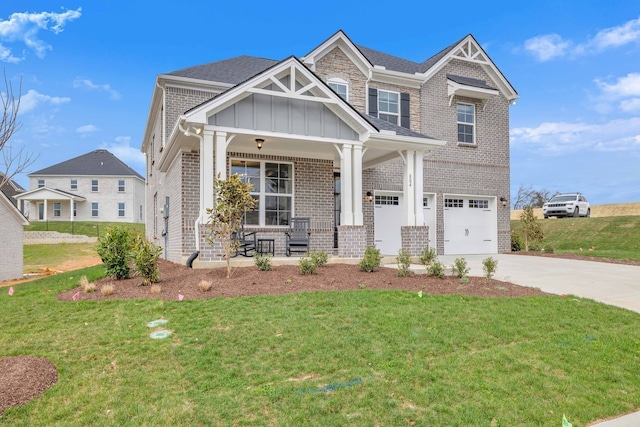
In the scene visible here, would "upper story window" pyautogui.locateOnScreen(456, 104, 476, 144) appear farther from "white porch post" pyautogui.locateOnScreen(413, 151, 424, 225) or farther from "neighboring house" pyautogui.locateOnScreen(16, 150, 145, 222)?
"neighboring house" pyautogui.locateOnScreen(16, 150, 145, 222)

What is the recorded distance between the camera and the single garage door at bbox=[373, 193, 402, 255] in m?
14.0

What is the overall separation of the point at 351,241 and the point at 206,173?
3.70 metres

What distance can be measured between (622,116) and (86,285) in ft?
77.0

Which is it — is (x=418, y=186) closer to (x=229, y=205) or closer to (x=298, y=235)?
(x=298, y=235)

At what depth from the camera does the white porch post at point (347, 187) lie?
9.95 meters

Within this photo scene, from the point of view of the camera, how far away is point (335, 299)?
594cm

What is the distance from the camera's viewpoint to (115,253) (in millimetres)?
8102

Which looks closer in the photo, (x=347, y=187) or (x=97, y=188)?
(x=347, y=187)

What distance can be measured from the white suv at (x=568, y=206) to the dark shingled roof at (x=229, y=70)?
21.0 metres

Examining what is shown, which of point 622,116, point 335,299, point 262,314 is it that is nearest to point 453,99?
point 622,116

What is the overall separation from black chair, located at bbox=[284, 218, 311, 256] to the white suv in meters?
21.6

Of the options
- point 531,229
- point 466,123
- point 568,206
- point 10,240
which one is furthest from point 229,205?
point 568,206

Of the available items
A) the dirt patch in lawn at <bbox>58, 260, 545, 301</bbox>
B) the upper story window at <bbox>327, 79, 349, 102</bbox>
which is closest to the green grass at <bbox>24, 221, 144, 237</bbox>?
the upper story window at <bbox>327, 79, 349, 102</bbox>

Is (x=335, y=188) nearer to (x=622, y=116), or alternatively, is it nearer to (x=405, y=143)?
(x=405, y=143)
